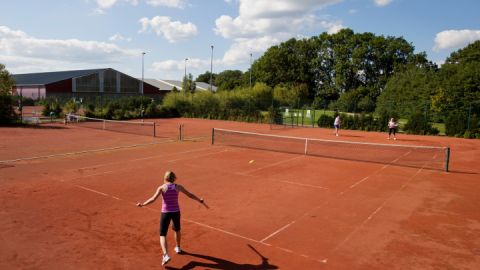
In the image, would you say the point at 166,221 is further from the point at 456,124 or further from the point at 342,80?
the point at 342,80

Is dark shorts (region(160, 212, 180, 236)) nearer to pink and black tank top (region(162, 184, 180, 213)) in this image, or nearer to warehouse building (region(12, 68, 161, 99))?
pink and black tank top (region(162, 184, 180, 213))

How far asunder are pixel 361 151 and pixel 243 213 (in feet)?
40.9

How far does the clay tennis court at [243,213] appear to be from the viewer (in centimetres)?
673

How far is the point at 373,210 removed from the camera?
9562 mm

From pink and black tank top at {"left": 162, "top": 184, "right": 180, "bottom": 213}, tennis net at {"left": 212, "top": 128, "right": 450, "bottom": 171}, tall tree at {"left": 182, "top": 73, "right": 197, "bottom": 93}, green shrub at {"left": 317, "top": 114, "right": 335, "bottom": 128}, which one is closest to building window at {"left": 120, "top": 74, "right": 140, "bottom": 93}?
tall tree at {"left": 182, "top": 73, "right": 197, "bottom": 93}

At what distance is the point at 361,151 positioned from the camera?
1983 cm

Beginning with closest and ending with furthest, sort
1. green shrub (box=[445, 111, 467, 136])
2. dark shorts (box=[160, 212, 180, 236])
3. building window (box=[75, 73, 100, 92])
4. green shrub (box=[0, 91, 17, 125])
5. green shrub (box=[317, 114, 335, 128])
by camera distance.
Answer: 1. dark shorts (box=[160, 212, 180, 236])
2. green shrub (box=[445, 111, 467, 136])
3. green shrub (box=[0, 91, 17, 125])
4. green shrub (box=[317, 114, 335, 128])
5. building window (box=[75, 73, 100, 92])

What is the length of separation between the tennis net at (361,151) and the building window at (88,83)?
4978 cm

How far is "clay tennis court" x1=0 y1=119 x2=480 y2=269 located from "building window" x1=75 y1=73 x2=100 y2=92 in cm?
5267

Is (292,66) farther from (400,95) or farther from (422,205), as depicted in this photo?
(422,205)

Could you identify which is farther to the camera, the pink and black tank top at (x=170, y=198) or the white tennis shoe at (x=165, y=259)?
the pink and black tank top at (x=170, y=198)

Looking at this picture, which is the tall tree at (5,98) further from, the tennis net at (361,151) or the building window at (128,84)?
the building window at (128,84)

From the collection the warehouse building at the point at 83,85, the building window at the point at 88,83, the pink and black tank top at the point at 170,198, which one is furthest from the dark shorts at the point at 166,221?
the building window at the point at 88,83

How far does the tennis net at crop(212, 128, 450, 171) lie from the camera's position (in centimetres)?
1659
